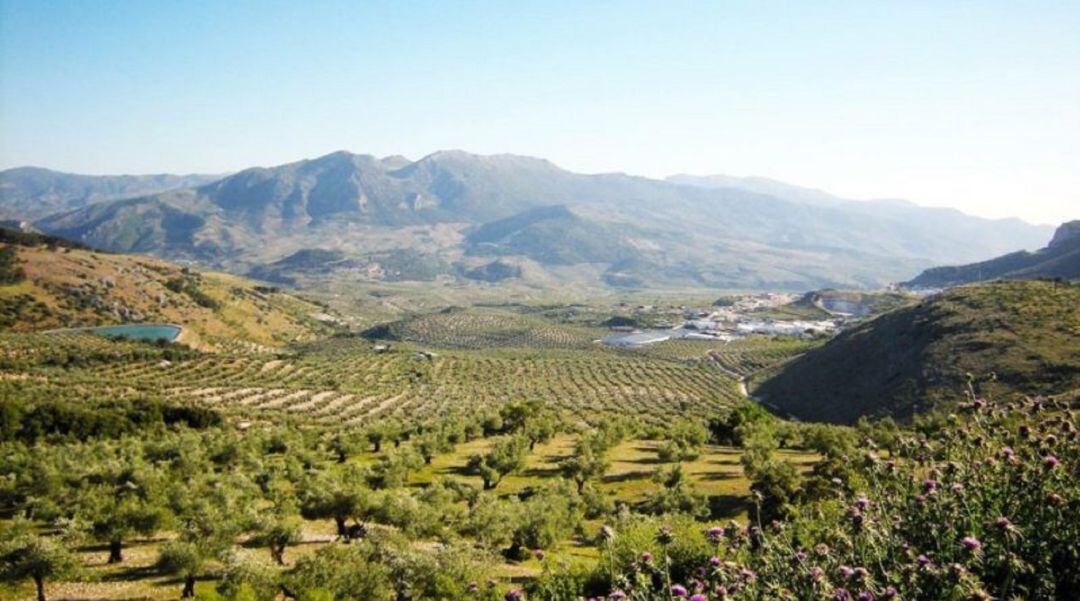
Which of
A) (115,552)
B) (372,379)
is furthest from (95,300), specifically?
(115,552)

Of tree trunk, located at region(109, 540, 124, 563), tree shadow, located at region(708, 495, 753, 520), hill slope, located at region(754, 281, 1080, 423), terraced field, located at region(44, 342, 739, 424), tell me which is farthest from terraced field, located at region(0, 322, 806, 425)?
tree trunk, located at region(109, 540, 124, 563)

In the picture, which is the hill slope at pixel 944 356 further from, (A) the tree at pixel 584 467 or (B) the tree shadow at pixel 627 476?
(A) the tree at pixel 584 467

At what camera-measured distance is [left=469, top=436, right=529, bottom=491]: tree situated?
152 ft

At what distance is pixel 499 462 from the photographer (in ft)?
159

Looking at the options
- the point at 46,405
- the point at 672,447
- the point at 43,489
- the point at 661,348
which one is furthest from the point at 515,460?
the point at 661,348

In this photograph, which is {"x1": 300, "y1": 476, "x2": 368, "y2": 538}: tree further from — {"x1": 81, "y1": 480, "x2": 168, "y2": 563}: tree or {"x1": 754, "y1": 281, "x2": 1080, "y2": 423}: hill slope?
{"x1": 754, "y1": 281, "x2": 1080, "y2": 423}: hill slope

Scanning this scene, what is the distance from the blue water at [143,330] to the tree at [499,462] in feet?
392

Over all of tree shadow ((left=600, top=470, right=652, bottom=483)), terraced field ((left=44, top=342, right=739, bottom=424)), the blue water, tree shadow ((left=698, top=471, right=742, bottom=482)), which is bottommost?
terraced field ((left=44, top=342, right=739, bottom=424))

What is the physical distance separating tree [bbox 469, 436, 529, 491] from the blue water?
11943 cm

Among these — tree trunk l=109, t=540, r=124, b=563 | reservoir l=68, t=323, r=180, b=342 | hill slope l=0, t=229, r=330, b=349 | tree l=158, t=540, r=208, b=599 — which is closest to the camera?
tree l=158, t=540, r=208, b=599

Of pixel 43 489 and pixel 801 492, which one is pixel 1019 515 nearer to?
pixel 801 492

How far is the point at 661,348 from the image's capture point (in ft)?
627

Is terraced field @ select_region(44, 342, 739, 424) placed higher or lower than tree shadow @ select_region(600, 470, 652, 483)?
lower

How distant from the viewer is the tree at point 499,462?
46.4 m
